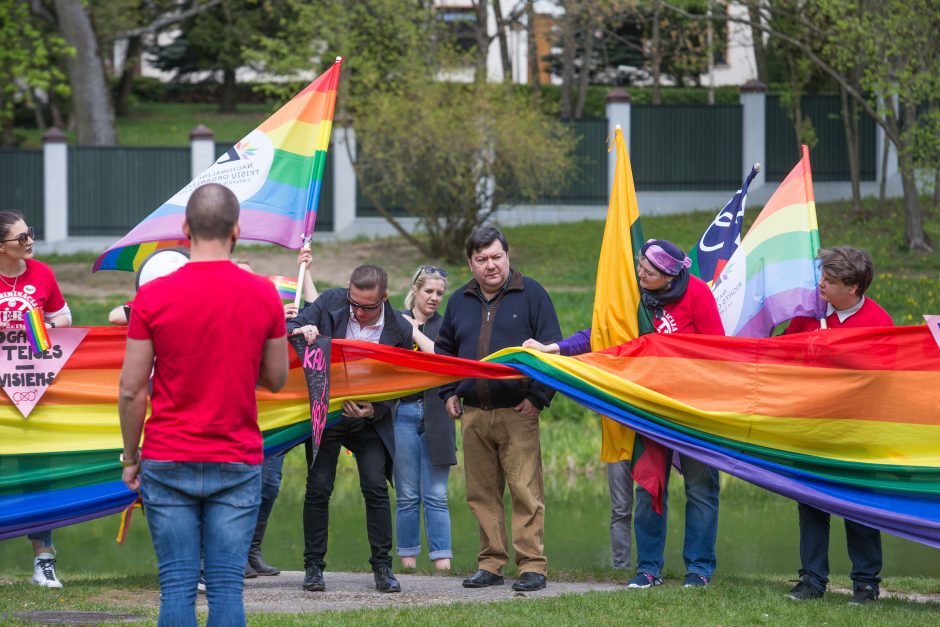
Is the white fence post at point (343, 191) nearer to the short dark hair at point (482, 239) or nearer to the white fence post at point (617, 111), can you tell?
the white fence post at point (617, 111)

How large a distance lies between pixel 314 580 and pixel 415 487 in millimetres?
1438

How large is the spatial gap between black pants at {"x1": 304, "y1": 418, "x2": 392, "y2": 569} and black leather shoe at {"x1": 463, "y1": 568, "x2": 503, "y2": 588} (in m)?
0.46

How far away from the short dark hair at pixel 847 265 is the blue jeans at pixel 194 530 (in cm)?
354

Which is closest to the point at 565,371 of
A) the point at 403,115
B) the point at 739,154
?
the point at 403,115

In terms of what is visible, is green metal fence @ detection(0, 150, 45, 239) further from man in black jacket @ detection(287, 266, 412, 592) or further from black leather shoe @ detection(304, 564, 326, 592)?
black leather shoe @ detection(304, 564, 326, 592)

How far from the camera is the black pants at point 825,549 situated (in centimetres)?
689

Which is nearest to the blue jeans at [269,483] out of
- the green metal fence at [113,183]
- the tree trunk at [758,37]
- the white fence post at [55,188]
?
the tree trunk at [758,37]

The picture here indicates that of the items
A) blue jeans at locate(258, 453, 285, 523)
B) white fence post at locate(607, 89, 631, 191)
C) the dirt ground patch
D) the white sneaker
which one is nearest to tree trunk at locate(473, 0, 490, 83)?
white fence post at locate(607, 89, 631, 191)

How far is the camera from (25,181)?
2481 cm

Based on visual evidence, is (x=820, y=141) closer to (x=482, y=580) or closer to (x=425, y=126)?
(x=425, y=126)

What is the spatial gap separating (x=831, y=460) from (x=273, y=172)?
364cm

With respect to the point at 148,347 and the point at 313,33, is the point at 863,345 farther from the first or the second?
the point at 313,33

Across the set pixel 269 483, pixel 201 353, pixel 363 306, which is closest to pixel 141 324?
pixel 201 353

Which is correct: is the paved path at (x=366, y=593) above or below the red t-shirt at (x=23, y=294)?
below
